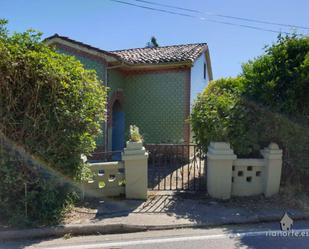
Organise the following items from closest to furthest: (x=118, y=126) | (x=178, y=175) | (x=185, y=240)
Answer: (x=185, y=240)
(x=178, y=175)
(x=118, y=126)

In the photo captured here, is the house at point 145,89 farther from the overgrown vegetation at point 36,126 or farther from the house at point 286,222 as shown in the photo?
the house at point 286,222

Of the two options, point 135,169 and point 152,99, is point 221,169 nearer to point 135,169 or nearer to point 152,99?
point 135,169

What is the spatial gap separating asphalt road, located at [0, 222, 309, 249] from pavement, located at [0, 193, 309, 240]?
0.53ft

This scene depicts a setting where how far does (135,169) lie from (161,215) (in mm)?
1123

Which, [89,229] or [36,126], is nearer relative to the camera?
[89,229]

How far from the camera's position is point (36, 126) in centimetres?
445

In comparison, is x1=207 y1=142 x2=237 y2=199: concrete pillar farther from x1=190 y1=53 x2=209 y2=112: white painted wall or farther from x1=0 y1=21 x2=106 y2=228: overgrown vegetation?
x1=190 y1=53 x2=209 y2=112: white painted wall

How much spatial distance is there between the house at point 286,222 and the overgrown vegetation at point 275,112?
1.38 m

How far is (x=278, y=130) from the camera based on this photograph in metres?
5.67

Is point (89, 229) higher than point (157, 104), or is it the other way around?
point (157, 104)

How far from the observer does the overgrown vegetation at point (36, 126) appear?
14.3 ft

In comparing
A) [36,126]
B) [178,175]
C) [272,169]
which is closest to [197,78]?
[178,175]

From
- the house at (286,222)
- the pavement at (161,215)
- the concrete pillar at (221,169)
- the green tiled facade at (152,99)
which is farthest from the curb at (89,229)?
the green tiled facade at (152,99)

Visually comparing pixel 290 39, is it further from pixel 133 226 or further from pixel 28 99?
pixel 28 99
